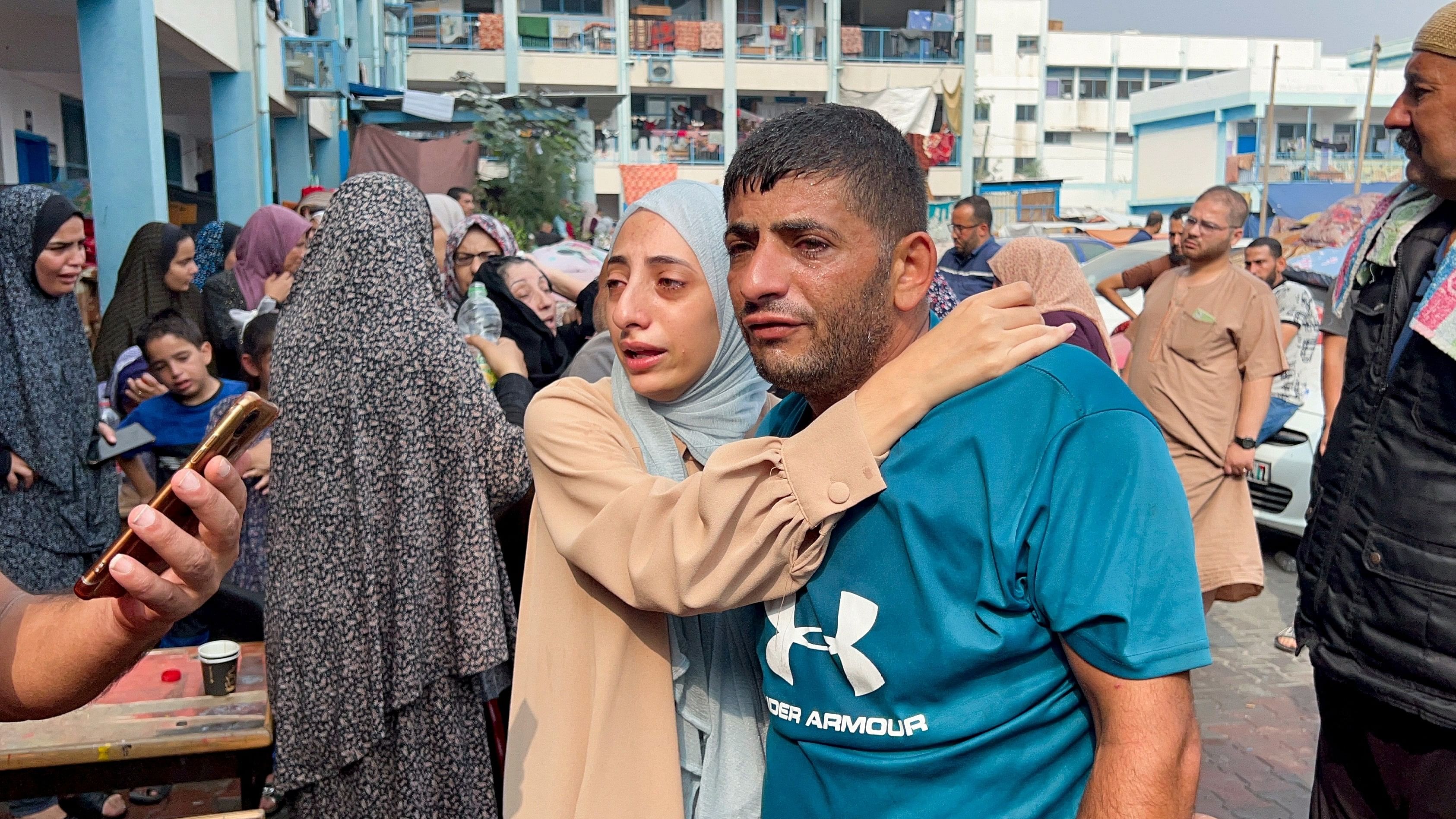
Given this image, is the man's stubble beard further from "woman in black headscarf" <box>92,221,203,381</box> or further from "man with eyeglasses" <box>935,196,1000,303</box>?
"man with eyeglasses" <box>935,196,1000,303</box>

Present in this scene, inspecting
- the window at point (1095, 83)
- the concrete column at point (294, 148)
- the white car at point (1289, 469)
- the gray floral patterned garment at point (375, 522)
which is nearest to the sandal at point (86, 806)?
the gray floral patterned garment at point (375, 522)

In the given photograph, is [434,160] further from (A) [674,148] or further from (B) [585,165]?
→ (A) [674,148]

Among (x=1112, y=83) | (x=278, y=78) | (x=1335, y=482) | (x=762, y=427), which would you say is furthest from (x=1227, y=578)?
(x=1112, y=83)

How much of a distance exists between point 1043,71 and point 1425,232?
59.2 meters

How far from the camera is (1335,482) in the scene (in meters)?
2.59

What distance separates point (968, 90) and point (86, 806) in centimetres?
3564

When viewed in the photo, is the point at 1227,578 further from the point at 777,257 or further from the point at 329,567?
the point at 777,257

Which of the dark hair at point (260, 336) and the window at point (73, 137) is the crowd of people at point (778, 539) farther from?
the window at point (73, 137)

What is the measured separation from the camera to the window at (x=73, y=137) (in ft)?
46.9

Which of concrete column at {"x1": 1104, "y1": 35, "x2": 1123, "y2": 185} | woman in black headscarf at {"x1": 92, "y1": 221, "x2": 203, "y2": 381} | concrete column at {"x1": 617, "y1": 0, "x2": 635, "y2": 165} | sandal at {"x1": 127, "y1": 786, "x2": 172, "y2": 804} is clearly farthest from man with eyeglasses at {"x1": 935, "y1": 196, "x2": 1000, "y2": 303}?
concrete column at {"x1": 1104, "y1": 35, "x2": 1123, "y2": 185}

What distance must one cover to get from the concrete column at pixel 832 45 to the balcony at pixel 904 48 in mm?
580

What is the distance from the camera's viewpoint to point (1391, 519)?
2.39 metres

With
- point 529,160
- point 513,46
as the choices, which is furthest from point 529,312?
point 513,46

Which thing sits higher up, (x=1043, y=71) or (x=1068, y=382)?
(x=1043, y=71)
